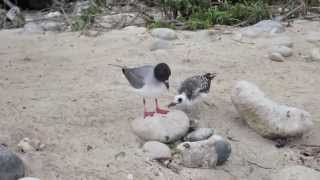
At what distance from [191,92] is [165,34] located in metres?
2.36

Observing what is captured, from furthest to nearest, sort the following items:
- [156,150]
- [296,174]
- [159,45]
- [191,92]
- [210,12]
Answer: [210,12] → [159,45] → [191,92] → [156,150] → [296,174]

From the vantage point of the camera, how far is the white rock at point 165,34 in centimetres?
725

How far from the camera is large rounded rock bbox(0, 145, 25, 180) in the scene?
3.87 m

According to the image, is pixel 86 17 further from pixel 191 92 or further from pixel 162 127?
pixel 162 127

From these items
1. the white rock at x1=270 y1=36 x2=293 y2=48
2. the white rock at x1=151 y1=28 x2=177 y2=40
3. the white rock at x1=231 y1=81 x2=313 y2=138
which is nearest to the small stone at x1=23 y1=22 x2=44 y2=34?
the white rock at x1=151 y1=28 x2=177 y2=40

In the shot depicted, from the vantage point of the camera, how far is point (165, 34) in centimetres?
729

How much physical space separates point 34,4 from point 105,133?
6.30m

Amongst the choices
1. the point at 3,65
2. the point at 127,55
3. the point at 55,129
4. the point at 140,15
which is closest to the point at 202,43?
the point at 127,55

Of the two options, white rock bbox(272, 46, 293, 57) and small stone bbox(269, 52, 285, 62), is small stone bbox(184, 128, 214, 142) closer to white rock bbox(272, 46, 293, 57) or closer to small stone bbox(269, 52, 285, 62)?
small stone bbox(269, 52, 285, 62)

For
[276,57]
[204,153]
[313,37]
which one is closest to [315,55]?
[276,57]

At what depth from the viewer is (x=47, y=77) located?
5980mm

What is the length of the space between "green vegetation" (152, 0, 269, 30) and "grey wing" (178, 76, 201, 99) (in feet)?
9.01

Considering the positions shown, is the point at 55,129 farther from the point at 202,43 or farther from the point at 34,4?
the point at 34,4

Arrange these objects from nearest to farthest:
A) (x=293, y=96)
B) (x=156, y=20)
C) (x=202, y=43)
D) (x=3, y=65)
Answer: (x=293, y=96), (x=3, y=65), (x=202, y=43), (x=156, y=20)
